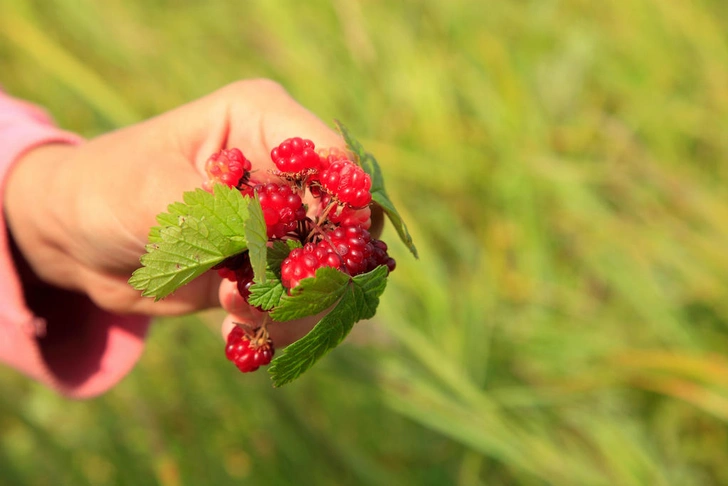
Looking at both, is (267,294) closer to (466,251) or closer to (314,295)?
(314,295)

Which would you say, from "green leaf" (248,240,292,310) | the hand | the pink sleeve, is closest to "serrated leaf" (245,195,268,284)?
"green leaf" (248,240,292,310)

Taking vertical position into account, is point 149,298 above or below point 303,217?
below

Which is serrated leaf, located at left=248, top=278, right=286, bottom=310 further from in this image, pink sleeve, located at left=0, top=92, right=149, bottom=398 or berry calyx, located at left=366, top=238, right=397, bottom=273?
pink sleeve, located at left=0, top=92, right=149, bottom=398

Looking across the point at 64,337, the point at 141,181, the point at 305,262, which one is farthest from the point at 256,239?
the point at 64,337

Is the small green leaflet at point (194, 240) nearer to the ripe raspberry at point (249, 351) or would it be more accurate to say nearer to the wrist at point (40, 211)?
the ripe raspberry at point (249, 351)

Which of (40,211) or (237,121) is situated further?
(40,211)

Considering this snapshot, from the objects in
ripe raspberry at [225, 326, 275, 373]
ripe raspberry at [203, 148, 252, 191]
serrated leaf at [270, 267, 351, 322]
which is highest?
ripe raspberry at [203, 148, 252, 191]
